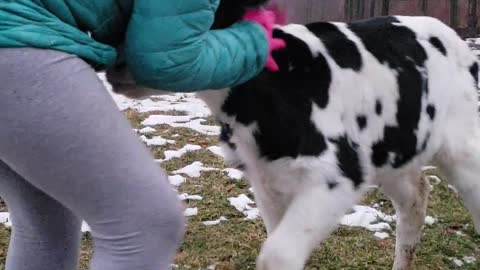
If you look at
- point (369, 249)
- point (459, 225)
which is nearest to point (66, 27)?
point (369, 249)

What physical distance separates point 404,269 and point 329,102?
3.67 feet

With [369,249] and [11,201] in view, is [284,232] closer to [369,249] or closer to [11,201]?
[11,201]

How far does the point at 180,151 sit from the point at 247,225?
1369mm

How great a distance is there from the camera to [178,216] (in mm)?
1827

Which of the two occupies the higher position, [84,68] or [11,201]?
[84,68]

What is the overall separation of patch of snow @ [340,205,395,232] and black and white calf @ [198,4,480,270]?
55 cm

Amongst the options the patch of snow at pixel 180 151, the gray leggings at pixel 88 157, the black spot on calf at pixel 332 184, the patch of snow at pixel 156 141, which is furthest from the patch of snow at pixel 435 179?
the gray leggings at pixel 88 157

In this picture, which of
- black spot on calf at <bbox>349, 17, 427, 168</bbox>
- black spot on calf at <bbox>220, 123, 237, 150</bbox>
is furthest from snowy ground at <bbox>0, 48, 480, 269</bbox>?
black spot on calf at <bbox>349, 17, 427, 168</bbox>

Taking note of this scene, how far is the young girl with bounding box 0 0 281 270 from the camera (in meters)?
1.69

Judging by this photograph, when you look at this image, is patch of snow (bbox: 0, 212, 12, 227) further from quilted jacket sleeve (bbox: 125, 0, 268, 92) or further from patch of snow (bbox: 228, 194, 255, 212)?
quilted jacket sleeve (bbox: 125, 0, 268, 92)

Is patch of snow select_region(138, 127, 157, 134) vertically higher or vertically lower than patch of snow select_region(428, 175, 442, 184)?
lower

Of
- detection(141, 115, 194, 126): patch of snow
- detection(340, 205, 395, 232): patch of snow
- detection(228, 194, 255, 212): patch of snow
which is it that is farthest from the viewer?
detection(141, 115, 194, 126): patch of snow

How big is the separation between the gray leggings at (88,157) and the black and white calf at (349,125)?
3.22ft

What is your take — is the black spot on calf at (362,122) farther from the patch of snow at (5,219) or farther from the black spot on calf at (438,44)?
the patch of snow at (5,219)
